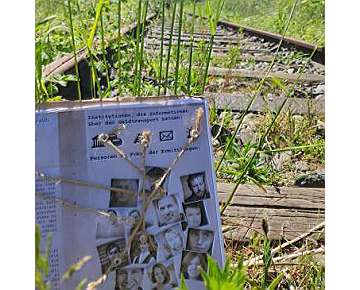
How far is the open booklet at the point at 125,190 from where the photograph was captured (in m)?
0.98

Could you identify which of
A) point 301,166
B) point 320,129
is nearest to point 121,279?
point 301,166

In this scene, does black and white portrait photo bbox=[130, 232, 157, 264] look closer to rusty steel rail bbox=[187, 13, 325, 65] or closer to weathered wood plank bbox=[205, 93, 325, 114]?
weathered wood plank bbox=[205, 93, 325, 114]

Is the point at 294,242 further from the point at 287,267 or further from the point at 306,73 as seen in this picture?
the point at 306,73

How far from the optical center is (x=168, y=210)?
103 centimetres

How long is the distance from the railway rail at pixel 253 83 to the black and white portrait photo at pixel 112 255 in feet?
1.35

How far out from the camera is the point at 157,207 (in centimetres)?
102

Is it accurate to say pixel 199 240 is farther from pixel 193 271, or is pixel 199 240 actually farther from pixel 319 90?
pixel 319 90

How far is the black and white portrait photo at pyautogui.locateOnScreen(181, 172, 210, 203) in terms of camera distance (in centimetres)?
104

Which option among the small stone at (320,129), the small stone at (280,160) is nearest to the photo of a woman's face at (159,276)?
the small stone at (280,160)

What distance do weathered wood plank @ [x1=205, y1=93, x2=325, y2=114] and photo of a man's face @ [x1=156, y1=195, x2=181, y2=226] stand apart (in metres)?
1.47

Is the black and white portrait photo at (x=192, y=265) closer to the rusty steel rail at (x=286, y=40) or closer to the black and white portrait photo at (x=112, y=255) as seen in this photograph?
the black and white portrait photo at (x=112, y=255)

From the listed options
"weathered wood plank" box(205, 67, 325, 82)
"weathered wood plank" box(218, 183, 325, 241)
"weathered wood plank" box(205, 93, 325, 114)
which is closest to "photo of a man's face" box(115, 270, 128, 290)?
"weathered wood plank" box(218, 183, 325, 241)
